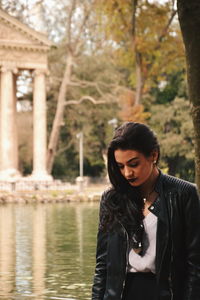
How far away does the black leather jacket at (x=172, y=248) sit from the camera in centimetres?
363

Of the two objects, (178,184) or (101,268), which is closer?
(178,184)

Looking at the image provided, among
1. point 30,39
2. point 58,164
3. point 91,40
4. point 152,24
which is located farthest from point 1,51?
point 152,24

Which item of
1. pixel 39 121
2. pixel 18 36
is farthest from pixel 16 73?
pixel 39 121

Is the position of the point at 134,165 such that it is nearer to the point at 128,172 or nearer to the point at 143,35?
the point at 128,172

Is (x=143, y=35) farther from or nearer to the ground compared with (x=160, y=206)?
farther from the ground

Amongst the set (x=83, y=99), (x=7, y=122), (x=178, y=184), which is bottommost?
Answer: (x=178, y=184)

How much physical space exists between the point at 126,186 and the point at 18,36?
183ft

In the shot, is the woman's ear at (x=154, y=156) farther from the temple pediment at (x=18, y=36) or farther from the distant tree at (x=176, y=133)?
the distant tree at (x=176, y=133)

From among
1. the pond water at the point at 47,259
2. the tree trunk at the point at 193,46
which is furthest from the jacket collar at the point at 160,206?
the pond water at the point at 47,259

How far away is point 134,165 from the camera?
148 inches

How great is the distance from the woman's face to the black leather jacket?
104mm

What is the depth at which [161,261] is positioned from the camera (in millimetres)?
3629

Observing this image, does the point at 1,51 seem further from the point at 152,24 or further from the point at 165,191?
the point at 165,191

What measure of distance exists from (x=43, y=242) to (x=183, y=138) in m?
44.1
